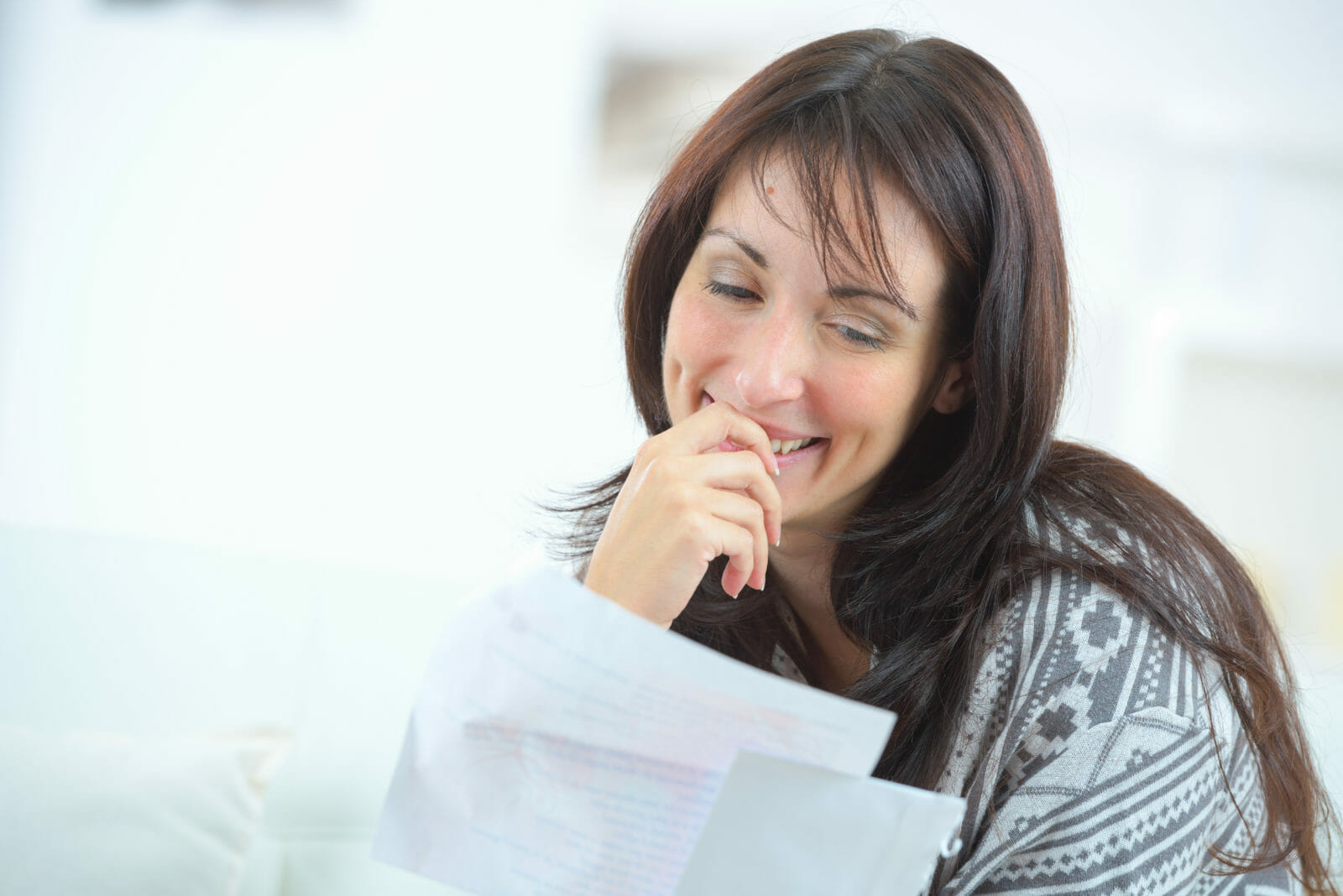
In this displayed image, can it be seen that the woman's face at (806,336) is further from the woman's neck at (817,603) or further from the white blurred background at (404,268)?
the white blurred background at (404,268)

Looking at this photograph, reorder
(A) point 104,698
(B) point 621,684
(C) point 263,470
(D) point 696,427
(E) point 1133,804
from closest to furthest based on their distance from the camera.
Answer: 1. (B) point 621,684
2. (E) point 1133,804
3. (D) point 696,427
4. (A) point 104,698
5. (C) point 263,470

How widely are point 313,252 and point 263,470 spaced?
1.91 feet

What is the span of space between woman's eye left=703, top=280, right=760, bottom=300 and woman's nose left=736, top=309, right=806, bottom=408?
0.05 meters

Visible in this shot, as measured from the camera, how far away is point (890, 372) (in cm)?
102

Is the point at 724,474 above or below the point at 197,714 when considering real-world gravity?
above

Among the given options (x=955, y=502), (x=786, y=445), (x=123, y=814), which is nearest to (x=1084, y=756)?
(x=955, y=502)

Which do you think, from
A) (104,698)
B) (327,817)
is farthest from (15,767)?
(327,817)

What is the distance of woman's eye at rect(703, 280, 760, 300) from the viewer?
1.04 m

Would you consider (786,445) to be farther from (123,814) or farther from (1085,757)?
(123,814)

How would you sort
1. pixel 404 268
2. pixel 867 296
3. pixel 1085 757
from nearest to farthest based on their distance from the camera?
pixel 1085 757, pixel 867 296, pixel 404 268

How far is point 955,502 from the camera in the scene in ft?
3.49

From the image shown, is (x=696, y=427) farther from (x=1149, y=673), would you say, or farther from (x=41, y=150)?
(x=41, y=150)

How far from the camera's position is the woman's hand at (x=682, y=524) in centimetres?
90

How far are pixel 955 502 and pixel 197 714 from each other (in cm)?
81
